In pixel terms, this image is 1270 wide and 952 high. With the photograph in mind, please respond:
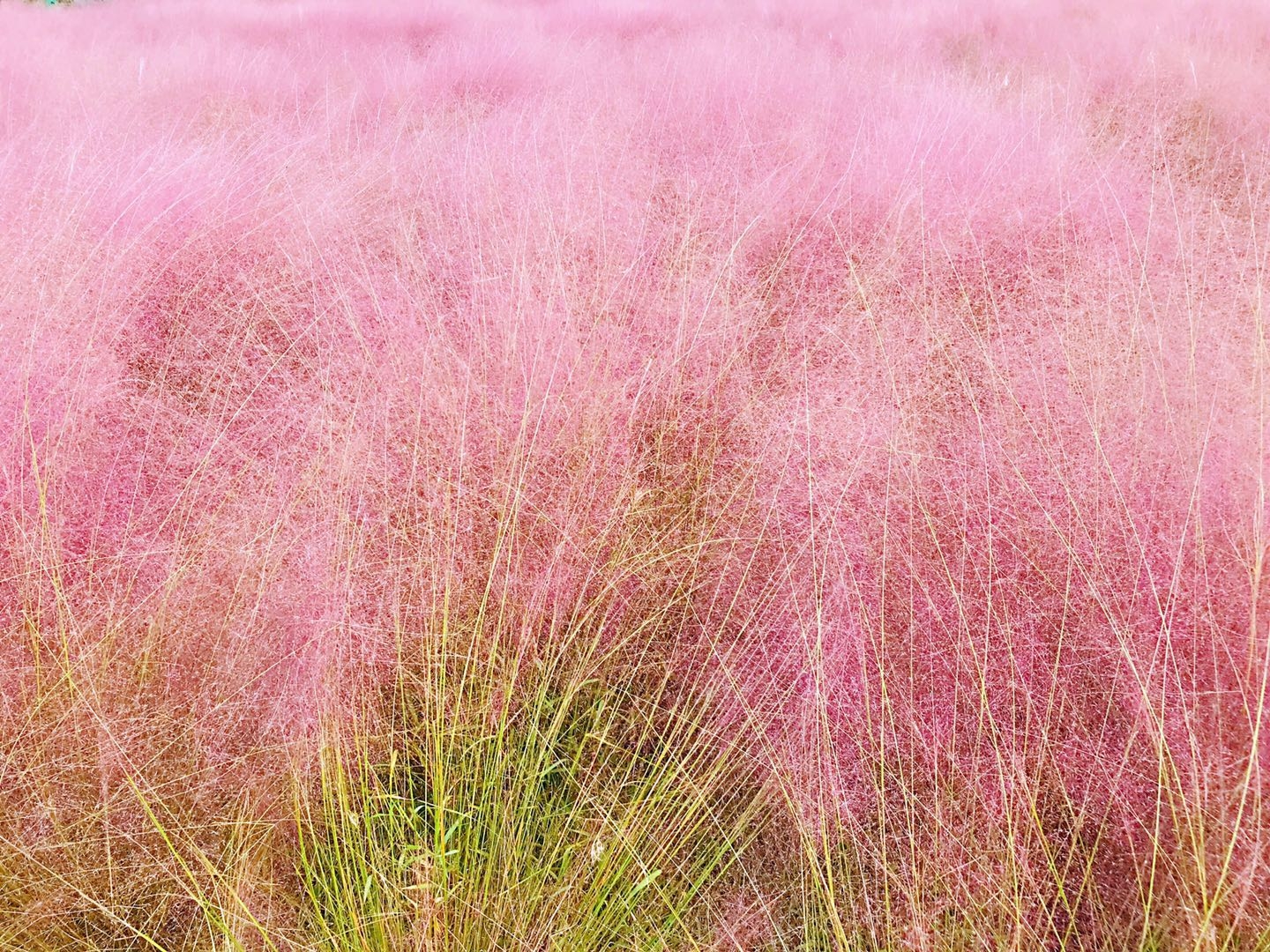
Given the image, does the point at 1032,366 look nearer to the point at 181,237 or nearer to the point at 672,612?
the point at 672,612

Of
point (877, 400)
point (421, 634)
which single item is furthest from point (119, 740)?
point (877, 400)

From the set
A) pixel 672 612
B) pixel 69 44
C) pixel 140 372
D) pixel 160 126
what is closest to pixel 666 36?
pixel 160 126

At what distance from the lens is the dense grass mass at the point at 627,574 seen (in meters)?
0.75

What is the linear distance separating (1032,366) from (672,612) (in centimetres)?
71

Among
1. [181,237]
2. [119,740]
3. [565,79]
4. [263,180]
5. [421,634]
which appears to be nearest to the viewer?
[119,740]

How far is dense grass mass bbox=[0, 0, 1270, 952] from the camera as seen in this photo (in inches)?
29.6

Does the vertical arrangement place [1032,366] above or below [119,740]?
above

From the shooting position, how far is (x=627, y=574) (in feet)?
3.33

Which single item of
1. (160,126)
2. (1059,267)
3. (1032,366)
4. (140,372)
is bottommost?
(140,372)

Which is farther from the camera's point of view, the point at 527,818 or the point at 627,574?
the point at 627,574

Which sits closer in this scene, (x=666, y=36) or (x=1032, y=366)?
(x=1032, y=366)

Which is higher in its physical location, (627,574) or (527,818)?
(627,574)

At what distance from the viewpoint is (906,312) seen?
143 cm

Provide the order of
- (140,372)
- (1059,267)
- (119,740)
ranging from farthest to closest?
(1059,267), (140,372), (119,740)
